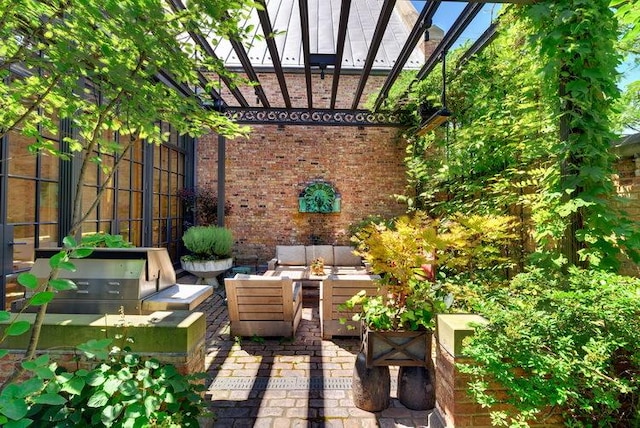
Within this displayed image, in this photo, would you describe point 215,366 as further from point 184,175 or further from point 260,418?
point 184,175

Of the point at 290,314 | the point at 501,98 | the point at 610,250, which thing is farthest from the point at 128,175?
the point at 610,250

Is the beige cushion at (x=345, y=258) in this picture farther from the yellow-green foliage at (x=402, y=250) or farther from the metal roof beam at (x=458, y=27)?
the yellow-green foliage at (x=402, y=250)

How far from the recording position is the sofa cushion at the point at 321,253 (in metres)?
6.51

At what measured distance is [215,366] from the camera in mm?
2902

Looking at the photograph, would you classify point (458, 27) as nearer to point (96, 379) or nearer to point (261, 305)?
point (261, 305)

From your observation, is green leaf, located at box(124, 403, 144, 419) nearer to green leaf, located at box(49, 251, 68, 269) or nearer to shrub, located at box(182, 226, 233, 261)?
green leaf, located at box(49, 251, 68, 269)

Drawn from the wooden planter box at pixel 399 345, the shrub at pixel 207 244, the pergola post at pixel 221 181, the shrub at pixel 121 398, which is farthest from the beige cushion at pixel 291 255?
the shrub at pixel 121 398

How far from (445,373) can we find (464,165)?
3305mm

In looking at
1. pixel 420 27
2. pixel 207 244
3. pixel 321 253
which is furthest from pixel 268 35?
pixel 321 253

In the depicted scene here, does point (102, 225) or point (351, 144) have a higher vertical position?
point (351, 144)

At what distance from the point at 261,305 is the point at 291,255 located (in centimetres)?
311

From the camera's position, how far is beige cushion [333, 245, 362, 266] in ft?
21.2

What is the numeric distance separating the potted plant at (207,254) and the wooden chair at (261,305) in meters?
2.55

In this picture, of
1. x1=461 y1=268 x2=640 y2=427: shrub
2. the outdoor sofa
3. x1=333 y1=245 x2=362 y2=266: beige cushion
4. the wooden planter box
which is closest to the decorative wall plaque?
the outdoor sofa
